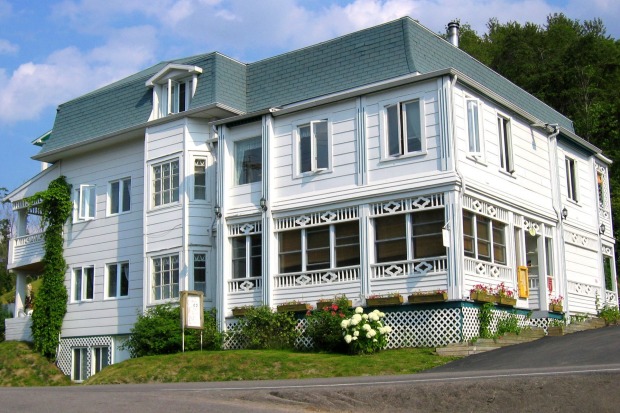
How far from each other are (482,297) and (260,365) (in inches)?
239

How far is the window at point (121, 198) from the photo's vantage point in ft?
102

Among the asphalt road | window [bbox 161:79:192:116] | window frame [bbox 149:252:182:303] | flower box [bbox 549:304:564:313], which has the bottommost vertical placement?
the asphalt road

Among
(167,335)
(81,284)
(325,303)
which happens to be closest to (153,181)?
(81,284)

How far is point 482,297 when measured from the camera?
2234 cm

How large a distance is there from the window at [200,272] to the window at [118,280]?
376 centimetres

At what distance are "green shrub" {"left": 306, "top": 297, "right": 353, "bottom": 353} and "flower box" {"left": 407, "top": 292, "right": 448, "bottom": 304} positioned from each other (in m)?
1.78

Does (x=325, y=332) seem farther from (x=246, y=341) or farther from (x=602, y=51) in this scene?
(x=602, y=51)

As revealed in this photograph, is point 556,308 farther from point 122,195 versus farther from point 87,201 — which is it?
point 87,201

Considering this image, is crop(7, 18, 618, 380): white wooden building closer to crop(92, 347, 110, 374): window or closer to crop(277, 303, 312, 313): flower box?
crop(92, 347, 110, 374): window

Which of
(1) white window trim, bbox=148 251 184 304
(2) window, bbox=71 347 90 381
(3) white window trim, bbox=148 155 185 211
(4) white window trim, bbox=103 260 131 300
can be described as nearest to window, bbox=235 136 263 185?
(3) white window trim, bbox=148 155 185 211

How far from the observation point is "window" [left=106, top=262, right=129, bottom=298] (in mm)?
30547

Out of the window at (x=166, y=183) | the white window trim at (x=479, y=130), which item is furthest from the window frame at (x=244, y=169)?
the white window trim at (x=479, y=130)

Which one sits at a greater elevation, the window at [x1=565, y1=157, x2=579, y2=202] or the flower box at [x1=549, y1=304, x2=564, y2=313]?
the window at [x1=565, y1=157, x2=579, y2=202]

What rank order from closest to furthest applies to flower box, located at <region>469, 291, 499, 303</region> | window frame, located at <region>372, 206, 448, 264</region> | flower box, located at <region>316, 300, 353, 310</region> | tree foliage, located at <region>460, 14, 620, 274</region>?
flower box, located at <region>469, 291, 499, 303</region> → window frame, located at <region>372, 206, 448, 264</region> → flower box, located at <region>316, 300, 353, 310</region> → tree foliage, located at <region>460, 14, 620, 274</region>
